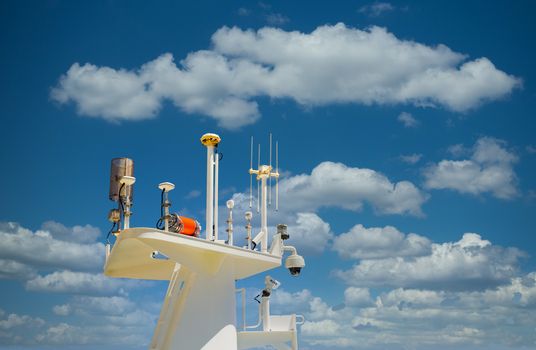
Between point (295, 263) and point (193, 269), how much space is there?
4378mm

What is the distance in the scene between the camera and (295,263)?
18516 millimetres

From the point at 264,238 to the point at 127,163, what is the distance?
4.56 m

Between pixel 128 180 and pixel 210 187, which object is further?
pixel 210 187

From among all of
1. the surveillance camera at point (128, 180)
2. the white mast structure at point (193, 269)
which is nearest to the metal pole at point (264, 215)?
the white mast structure at point (193, 269)

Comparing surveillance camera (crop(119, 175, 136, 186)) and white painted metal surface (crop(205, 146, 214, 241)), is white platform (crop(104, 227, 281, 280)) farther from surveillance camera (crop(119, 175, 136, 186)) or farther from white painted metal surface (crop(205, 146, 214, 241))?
surveillance camera (crop(119, 175, 136, 186))

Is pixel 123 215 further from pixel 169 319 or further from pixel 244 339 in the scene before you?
pixel 244 339

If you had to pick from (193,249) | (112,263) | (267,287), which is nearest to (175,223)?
(193,249)

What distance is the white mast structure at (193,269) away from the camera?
1450cm

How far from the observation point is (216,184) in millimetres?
16094

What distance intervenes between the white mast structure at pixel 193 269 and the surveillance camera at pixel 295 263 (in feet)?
3.30

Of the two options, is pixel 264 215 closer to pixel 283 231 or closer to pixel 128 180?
pixel 283 231

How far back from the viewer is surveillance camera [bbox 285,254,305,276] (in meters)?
18.5

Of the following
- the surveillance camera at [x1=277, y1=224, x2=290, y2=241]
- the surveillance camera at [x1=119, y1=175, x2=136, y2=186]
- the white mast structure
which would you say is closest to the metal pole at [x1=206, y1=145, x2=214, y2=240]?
the white mast structure

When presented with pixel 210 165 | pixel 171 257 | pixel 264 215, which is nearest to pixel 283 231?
pixel 264 215
